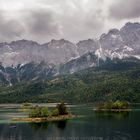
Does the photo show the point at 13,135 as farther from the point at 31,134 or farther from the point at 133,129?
the point at 133,129

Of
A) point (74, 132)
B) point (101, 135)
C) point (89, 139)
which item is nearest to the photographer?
point (89, 139)

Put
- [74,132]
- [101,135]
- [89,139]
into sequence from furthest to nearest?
[74,132], [101,135], [89,139]

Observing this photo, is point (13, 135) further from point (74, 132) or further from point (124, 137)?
point (124, 137)

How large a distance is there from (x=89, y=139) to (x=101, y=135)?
599 inches

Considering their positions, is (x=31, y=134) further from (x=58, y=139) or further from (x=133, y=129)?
(x=133, y=129)

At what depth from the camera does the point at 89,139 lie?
164750 millimetres

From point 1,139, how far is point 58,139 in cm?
2971

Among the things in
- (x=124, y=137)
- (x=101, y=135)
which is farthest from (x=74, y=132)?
(x=124, y=137)

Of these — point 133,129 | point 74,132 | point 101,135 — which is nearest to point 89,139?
point 101,135

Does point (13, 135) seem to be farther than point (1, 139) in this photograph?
Yes

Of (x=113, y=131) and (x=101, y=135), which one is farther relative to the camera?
(x=113, y=131)

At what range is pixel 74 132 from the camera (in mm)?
191000

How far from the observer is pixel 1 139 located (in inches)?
6860

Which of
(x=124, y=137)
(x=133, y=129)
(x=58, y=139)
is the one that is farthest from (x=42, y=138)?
(x=133, y=129)
